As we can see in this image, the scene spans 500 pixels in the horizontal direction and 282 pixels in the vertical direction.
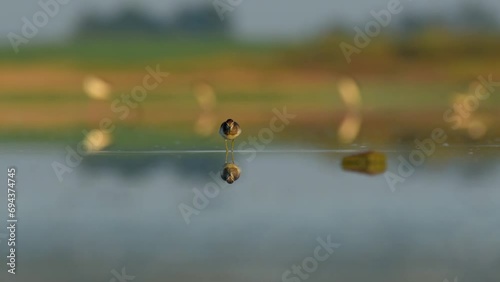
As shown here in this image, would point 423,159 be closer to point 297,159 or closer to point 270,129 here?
point 297,159

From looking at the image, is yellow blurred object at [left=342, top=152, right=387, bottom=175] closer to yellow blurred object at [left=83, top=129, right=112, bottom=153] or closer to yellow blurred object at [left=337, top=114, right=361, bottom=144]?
yellow blurred object at [left=337, top=114, right=361, bottom=144]

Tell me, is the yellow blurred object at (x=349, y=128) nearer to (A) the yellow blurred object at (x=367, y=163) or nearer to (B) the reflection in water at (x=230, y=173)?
(A) the yellow blurred object at (x=367, y=163)

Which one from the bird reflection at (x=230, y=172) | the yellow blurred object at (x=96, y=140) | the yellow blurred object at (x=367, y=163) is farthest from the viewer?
the yellow blurred object at (x=96, y=140)

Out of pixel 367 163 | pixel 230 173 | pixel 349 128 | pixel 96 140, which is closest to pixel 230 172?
pixel 230 173

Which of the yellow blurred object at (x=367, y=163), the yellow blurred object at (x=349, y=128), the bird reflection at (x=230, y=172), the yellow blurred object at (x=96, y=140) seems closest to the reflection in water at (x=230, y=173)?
the bird reflection at (x=230, y=172)

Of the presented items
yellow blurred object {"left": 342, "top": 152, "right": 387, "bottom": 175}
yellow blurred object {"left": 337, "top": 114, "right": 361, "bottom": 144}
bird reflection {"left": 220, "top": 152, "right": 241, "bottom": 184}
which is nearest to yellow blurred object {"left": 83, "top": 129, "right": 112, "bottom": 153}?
bird reflection {"left": 220, "top": 152, "right": 241, "bottom": 184}

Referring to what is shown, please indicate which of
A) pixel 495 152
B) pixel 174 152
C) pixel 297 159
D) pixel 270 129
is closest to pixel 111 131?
pixel 270 129

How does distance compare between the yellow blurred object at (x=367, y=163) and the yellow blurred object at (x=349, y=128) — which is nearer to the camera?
the yellow blurred object at (x=367, y=163)
